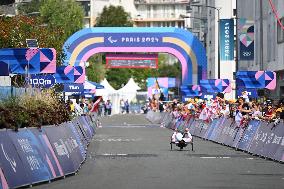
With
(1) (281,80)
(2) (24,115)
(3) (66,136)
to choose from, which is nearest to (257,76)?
(3) (66,136)

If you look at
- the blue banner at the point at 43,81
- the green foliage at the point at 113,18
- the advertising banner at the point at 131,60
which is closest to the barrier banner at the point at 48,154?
the blue banner at the point at 43,81

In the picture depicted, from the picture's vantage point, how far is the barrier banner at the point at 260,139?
29.9 meters

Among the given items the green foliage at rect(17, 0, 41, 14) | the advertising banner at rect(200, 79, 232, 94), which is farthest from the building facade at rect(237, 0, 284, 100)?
the green foliage at rect(17, 0, 41, 14)

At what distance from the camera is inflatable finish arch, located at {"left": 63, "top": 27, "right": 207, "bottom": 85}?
6944cm

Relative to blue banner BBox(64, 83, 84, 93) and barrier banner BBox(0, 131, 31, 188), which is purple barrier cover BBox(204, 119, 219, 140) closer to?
blue banner BBox(64, 83, 84, 93)

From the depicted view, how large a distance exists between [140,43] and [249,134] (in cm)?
3705

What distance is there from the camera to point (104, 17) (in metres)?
161

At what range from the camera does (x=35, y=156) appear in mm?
20234

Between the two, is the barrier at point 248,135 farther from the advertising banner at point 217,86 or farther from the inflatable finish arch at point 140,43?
the inflatable finish arch at point 140,43

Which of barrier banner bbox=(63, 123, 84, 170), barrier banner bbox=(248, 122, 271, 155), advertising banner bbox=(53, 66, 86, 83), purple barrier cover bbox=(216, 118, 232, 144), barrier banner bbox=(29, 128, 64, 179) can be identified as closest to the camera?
barrier banner bbox=(29, 128, 64, 179)

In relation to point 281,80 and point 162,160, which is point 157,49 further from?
point 162,160

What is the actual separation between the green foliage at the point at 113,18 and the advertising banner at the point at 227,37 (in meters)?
92.9

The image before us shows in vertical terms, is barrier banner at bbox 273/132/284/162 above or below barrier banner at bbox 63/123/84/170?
below

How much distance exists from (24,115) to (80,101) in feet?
130
